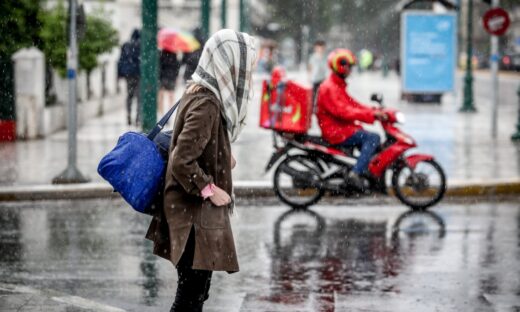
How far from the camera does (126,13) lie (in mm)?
63250

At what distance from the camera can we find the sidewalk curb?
12469 mm

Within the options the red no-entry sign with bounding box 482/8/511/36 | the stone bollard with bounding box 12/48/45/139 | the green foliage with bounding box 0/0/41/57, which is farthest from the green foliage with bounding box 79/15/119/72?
the red no-entry sign with bounding box 482/8/511/36

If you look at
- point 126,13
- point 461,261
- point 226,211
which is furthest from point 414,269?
point 126,13

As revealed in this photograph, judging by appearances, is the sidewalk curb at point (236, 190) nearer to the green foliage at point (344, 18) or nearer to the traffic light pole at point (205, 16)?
the traffic light pole at point (205, 16)

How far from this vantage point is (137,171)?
5.11 meters

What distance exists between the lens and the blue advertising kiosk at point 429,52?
103ft

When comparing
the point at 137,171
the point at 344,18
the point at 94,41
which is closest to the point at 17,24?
the point at 94,41

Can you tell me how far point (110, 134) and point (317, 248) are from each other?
11.1 meters

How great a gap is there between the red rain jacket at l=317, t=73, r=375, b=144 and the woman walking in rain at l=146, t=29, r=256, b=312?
19.5 ft

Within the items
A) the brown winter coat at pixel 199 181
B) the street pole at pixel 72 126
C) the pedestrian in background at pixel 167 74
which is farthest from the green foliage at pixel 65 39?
the brown winter coat at pixel 199 181

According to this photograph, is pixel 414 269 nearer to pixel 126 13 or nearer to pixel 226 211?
pixel 226 211

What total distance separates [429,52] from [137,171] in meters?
27.3

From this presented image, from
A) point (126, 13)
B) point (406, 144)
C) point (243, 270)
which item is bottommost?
point (243, 270)

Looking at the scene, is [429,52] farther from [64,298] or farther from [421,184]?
[64,298]
